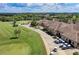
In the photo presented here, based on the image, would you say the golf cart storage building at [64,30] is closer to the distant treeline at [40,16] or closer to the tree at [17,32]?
the distant treeline at [40,16]

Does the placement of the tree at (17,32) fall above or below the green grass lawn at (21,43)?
above

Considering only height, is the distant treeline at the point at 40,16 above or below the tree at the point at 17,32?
above

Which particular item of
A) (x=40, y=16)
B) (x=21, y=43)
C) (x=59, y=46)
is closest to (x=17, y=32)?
(x=21, y=43)

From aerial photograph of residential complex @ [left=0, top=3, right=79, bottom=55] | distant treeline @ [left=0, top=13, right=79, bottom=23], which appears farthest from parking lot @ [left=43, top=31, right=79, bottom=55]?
distant treeline @ [left=0, top=13, right=79, bottom=23]

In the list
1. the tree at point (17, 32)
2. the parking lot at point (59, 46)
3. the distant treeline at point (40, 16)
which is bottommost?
the parking lot at point (59, 46)

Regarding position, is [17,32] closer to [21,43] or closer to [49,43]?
[21,43]

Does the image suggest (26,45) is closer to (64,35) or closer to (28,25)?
(28,25)

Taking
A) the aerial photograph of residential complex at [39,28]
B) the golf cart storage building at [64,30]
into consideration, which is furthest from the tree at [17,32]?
the golf cart storage building at [64,30]

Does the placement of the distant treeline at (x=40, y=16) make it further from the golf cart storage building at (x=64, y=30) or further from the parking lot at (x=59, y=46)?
the parking lot at (x=59, y=46)
